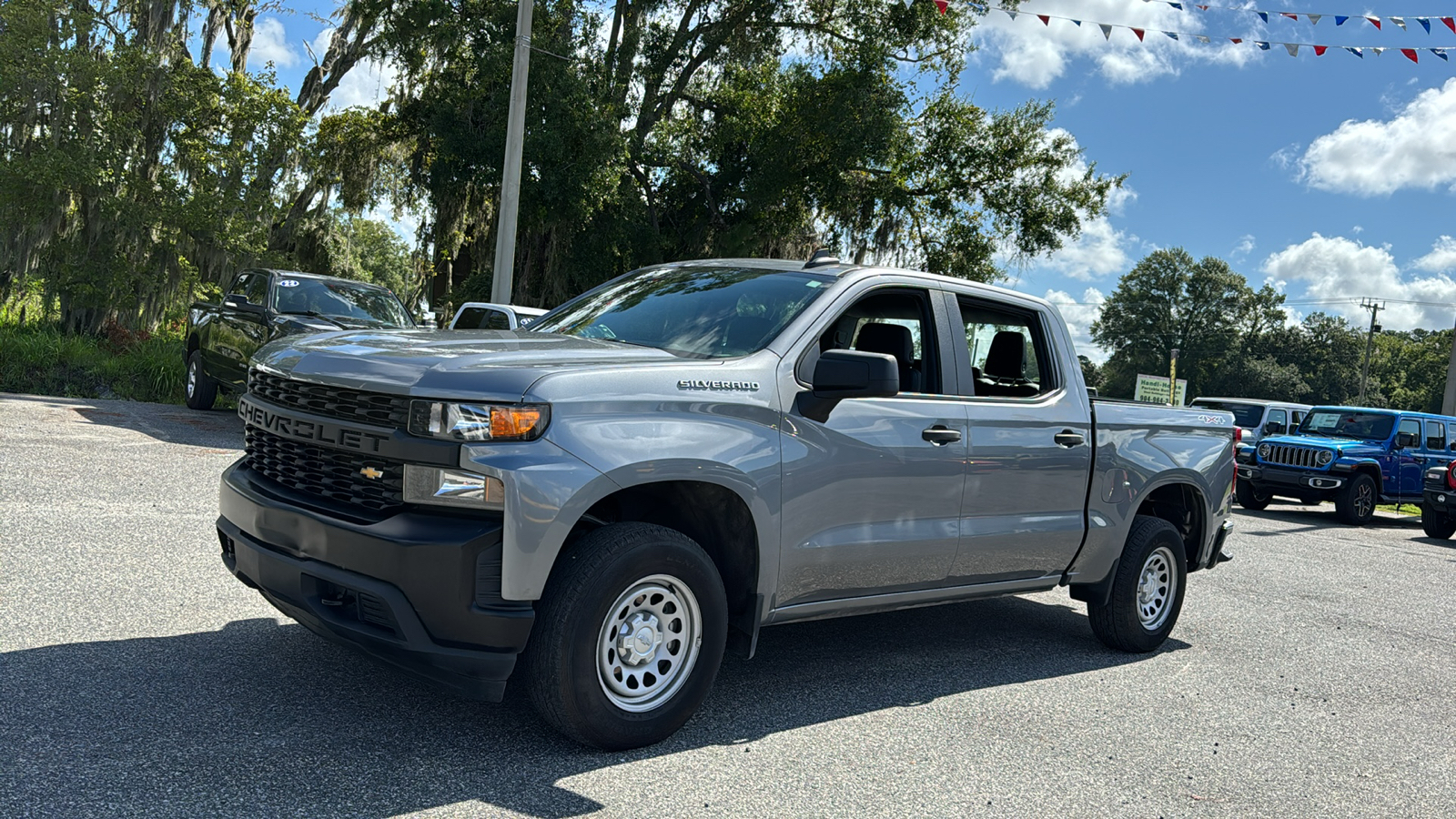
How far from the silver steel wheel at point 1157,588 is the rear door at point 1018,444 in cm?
84

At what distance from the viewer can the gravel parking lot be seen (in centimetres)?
361

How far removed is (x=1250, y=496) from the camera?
18.8 m

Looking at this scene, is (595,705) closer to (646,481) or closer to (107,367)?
(646,481)

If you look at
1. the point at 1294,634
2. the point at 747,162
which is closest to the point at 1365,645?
the point at 1294,634

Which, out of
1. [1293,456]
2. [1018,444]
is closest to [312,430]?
[1018,444]

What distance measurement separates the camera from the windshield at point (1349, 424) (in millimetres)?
18781

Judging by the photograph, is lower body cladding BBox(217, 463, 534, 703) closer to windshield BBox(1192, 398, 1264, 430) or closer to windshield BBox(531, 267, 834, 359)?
windshield BBox(531, 267, 834, 359)

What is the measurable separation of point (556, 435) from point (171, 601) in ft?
9.35

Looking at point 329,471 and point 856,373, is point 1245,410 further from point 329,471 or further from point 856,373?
point 329,471

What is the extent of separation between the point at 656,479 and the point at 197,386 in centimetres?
1214

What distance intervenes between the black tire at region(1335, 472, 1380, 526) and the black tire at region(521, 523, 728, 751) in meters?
16.4

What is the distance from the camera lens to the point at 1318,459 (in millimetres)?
17812

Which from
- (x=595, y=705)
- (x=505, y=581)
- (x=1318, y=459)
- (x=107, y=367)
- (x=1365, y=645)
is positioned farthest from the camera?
(x=1318, y=459)

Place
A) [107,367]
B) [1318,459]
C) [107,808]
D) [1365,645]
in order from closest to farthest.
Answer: [107,808] → [1365,645] → [107,367] → [1318,459]
